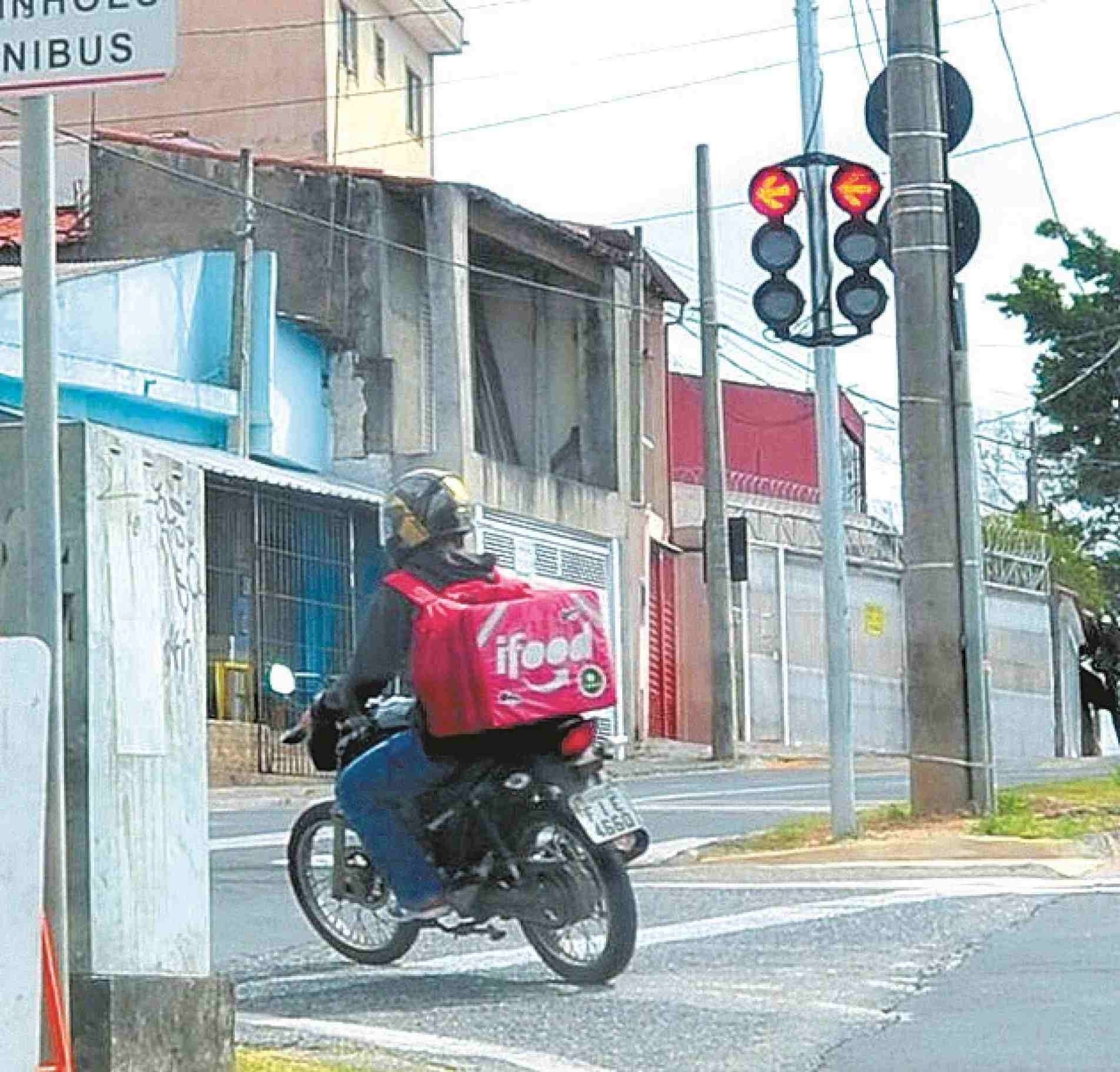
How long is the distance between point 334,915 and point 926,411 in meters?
6.93

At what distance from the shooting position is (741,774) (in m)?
27.3

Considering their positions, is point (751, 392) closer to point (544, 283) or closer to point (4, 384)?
point (544, 283)

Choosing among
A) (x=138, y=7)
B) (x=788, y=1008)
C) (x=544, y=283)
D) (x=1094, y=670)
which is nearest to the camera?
(x=138, y=7)

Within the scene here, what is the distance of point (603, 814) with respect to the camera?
9.02 metres

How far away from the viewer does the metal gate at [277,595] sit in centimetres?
2725

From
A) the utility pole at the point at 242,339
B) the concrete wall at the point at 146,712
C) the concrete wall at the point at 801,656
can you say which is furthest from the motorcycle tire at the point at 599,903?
the concrete wall at the point at 801,656

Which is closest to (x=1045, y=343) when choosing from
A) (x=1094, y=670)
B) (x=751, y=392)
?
(x=751, y=392)

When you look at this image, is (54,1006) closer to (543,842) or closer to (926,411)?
(543,842)

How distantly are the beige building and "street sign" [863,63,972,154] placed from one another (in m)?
27.4

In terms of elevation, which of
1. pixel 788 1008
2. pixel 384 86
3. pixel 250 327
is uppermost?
pixel 384 86

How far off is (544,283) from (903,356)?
18516 mm

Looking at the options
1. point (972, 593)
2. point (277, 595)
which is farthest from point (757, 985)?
point (277, 595)

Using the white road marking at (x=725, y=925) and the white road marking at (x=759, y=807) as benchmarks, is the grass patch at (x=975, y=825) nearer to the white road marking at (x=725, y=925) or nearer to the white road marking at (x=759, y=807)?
the white road marking at (x=759, y=807)

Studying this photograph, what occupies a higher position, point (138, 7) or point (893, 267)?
point (893, 267)
